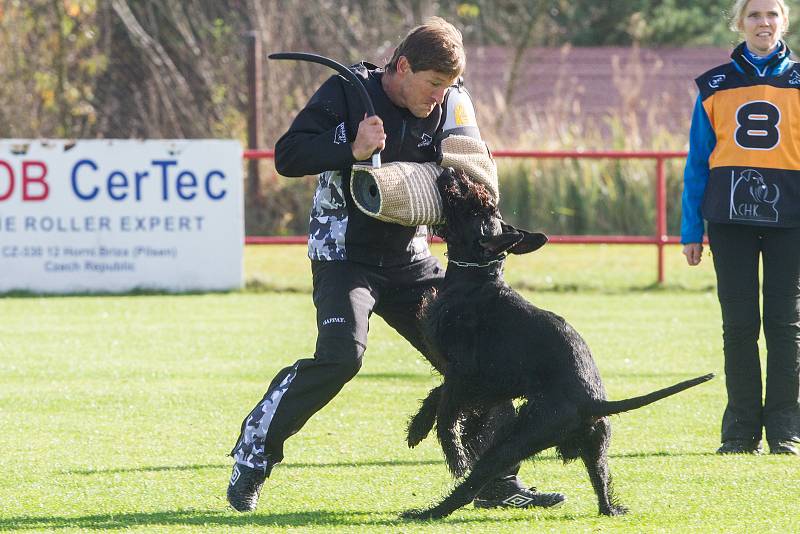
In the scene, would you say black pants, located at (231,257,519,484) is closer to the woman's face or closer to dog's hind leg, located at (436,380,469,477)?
dog's hind leg, located at (436,380,469,477)

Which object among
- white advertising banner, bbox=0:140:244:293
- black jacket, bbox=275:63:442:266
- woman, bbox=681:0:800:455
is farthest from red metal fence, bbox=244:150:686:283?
black jacket, bbox=275:63:442:266

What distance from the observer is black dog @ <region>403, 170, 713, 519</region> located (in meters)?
4.38

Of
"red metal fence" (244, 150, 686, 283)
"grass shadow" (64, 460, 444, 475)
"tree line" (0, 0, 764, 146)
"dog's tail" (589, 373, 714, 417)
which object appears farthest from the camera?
"tree line" (0, 0, 764, 146)

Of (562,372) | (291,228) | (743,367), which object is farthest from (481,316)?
(291,228)

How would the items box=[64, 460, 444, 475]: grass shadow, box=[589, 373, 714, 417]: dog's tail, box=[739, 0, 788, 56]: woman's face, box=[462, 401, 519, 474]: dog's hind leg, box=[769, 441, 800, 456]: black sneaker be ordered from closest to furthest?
box=[589, 373, 714, 417]: dog's tail → box=[462, 401, 519, 474]: dog's hind leg → box=[64, 460, 444, 475]: grass shadow → box=[739, 0, 788, 56]: woman's face → box=[769, 441, 800, 456]: black sneaker

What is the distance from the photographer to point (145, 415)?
669cm

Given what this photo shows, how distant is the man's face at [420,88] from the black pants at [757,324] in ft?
5.84

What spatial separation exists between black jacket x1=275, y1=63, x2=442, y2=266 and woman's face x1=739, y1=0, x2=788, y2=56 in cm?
169

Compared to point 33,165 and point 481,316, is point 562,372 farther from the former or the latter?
point 33,165

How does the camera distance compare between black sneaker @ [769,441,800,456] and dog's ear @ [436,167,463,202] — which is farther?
black sneaker @ [769,441,800,456]

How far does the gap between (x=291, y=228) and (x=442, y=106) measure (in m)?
10.7

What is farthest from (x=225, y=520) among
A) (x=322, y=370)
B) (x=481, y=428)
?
(x=481, y=428)

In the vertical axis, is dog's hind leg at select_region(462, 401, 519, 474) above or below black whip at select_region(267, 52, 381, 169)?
below

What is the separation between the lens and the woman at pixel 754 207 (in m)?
5.70
